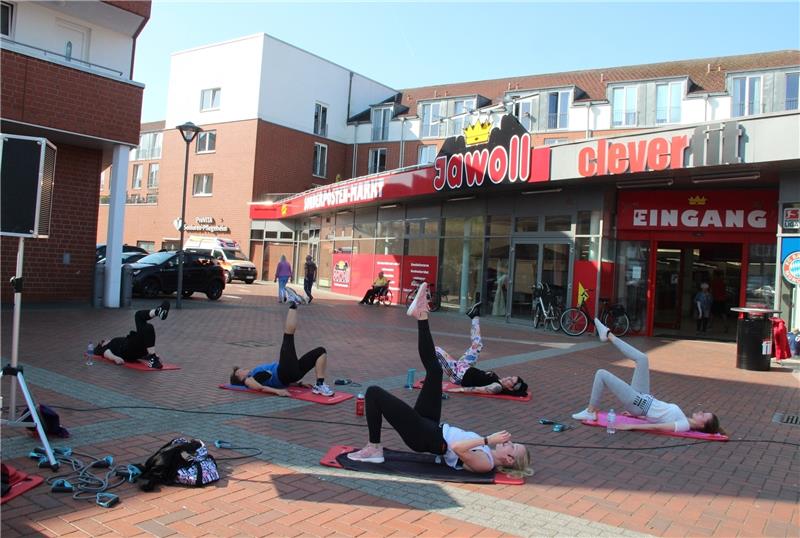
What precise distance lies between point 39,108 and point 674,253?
54.5 ft

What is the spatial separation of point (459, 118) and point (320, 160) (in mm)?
9603

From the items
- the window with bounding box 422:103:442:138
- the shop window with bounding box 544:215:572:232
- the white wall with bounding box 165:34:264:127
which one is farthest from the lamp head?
the window with bounding box 422:103:442:138

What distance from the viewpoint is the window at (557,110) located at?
37219mm

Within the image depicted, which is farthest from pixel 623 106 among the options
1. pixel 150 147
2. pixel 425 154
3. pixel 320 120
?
pixel 150 147

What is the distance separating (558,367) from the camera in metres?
10.4

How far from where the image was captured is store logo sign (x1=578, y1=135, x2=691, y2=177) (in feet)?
42.7

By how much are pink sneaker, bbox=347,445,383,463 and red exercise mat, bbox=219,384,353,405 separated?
78.3 inches

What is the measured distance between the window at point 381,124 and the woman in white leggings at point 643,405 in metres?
36.9

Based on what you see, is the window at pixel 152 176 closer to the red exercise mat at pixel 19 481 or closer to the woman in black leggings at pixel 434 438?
the red exercise mat at pixel 19 481

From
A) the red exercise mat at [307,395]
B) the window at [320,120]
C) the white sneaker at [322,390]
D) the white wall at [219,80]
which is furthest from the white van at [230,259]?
the white sneaker at [322,390]

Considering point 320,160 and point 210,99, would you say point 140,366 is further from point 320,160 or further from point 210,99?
point 210,99

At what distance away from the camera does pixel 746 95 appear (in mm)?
32812

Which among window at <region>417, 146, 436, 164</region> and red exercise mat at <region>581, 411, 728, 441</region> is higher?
window at <region>417, 146, 436, 164</region>

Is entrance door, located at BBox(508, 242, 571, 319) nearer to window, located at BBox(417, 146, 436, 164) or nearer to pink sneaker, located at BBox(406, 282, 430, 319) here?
pink sneaker, located at BBox(406, 282, 430, 319)
